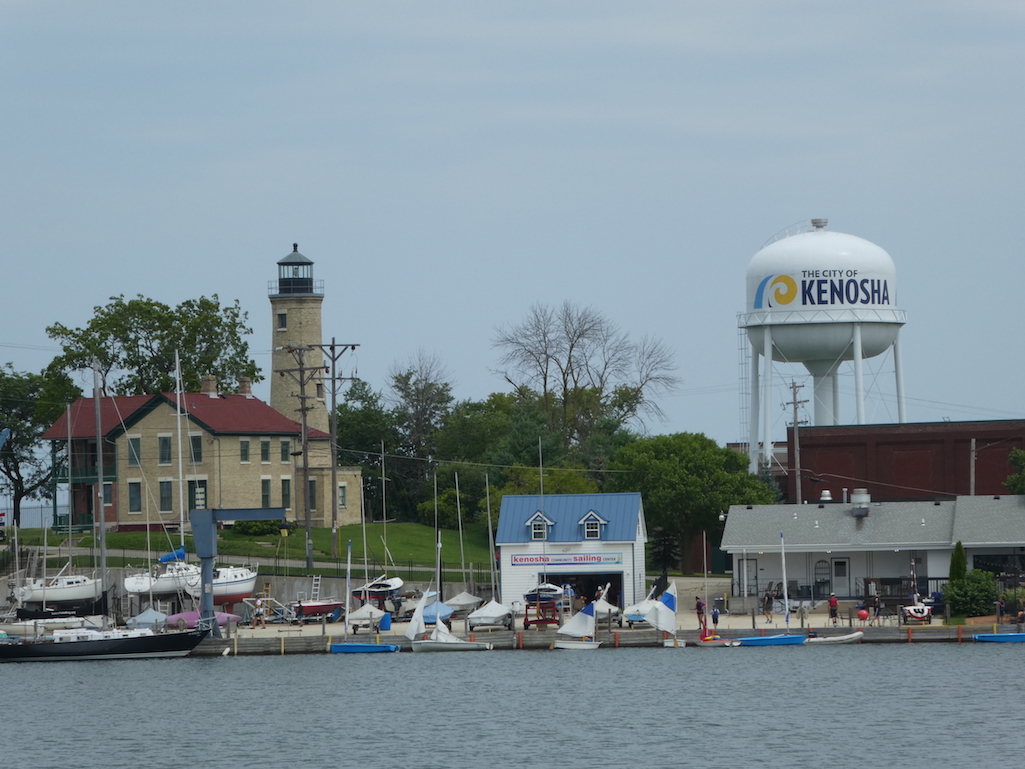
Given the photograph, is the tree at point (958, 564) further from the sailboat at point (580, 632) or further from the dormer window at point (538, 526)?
the dormer window at point (538, 526)

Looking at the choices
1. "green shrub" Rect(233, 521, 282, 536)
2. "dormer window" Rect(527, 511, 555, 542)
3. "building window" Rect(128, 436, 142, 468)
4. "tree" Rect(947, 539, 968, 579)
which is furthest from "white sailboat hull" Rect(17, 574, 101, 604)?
"tree" Rect(947, 539, 968, 579)

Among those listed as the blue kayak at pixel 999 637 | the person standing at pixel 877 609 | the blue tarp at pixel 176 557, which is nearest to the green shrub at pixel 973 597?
the person standing at pixel 877 609

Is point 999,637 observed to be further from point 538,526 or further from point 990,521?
point 538,526

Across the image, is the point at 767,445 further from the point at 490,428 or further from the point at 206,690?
the point at 206,690

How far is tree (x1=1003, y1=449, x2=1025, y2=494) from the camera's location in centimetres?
8150

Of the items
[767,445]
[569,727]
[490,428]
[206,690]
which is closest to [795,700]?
[569,727]

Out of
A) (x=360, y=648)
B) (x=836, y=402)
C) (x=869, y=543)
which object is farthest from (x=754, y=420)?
(x=360, y=648)

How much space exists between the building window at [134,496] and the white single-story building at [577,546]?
27414mm

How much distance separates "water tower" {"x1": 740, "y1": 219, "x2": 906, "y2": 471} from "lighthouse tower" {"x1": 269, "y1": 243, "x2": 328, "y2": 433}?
91.3 feet

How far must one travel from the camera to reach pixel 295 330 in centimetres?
10506

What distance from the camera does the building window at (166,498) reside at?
96438 mm

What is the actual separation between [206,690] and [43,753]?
13.2 metres

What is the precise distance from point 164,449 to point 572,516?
2894cm

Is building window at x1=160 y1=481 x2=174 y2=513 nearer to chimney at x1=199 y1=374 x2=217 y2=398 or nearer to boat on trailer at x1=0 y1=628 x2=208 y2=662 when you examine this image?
chimney at x1=199 y1=374 x2=217 y2=398
